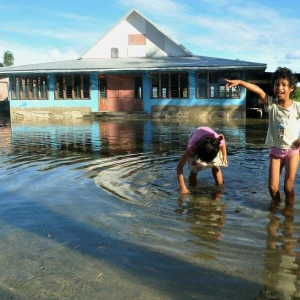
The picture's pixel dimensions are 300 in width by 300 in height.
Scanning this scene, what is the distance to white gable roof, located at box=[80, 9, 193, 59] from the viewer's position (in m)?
25.8

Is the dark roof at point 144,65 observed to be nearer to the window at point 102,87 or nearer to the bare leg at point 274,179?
the window at point 102,87

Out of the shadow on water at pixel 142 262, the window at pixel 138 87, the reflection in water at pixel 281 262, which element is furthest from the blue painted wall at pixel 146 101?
the shadow on water at pixel 142 262

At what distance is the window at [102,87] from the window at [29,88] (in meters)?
3.86

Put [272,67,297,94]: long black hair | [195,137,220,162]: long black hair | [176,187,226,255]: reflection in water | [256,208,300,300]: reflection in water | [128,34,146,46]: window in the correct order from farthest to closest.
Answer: [128,34,146,46]: window < [195,137,220,162]: long black hair < [272,67,297,94]: long black hair < [176,187,226,255]: reflection in water < [256,208,300,300]: reflection in water

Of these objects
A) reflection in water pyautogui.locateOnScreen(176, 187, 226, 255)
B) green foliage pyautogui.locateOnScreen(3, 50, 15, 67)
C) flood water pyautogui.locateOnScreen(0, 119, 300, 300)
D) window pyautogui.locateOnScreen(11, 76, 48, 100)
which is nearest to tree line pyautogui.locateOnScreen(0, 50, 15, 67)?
green foliage pyautogui.locateOnScreen(3, 50, 15, 67)

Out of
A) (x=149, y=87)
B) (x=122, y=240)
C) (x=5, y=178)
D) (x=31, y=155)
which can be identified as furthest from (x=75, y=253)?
(x=149, y=87)

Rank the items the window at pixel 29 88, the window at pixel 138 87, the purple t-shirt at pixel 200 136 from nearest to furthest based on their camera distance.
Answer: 1. the purple t-shirt at pixel 200 136
2. the window at pixel 138 87
3. the window at pixel 29 88

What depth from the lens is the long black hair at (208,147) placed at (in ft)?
13.4

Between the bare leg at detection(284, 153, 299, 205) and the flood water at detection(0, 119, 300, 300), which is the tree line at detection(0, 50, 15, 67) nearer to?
the flood water at detection(0, 119, 300, 300)

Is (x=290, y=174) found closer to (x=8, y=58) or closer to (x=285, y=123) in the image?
(x=285, y=123)

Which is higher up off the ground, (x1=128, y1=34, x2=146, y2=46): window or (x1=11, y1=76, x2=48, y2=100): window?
(x1=128, y1=34, x2=146, y2=46): window

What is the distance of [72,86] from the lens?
79.8 ft

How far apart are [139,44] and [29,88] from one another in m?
8.55

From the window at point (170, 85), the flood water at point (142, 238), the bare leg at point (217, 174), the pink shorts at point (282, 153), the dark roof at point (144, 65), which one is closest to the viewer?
the flood water at point (142, 238)
